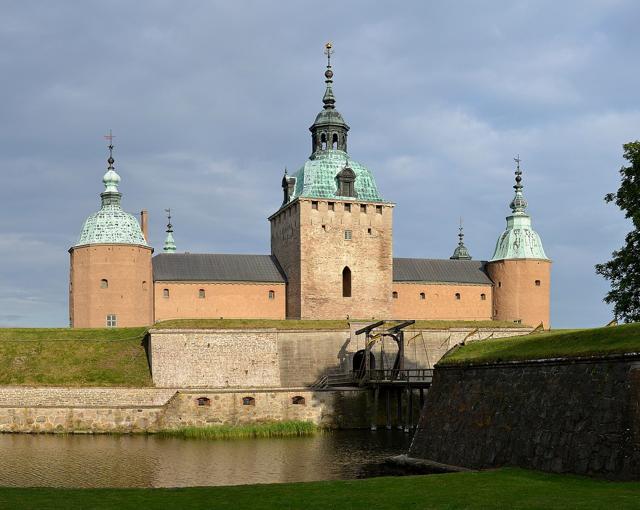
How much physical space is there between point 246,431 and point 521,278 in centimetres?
2886

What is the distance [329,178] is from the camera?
54.6m

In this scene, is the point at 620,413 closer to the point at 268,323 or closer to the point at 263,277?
the point at 268,323

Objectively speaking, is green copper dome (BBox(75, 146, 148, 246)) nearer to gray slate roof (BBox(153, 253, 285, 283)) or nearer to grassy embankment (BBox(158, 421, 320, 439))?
gray slate roof (BBox(153, 253, 285, 283))

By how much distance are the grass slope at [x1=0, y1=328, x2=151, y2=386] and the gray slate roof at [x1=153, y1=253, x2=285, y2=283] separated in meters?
6.96

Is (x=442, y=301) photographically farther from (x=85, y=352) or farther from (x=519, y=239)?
(x=85, y=352)

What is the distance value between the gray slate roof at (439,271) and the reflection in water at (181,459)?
2278cm

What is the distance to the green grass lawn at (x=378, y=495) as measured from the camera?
14477mm

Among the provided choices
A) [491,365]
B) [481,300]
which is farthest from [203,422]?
[481,300]

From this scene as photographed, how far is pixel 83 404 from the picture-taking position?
37406 mm

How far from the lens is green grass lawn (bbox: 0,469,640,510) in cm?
1448

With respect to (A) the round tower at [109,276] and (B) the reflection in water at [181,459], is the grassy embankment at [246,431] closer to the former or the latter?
(B) the reflection in water at [181,459]

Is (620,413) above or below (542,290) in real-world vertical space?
below

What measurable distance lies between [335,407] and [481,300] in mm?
23376

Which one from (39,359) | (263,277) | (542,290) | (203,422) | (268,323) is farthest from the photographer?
(542,290)
